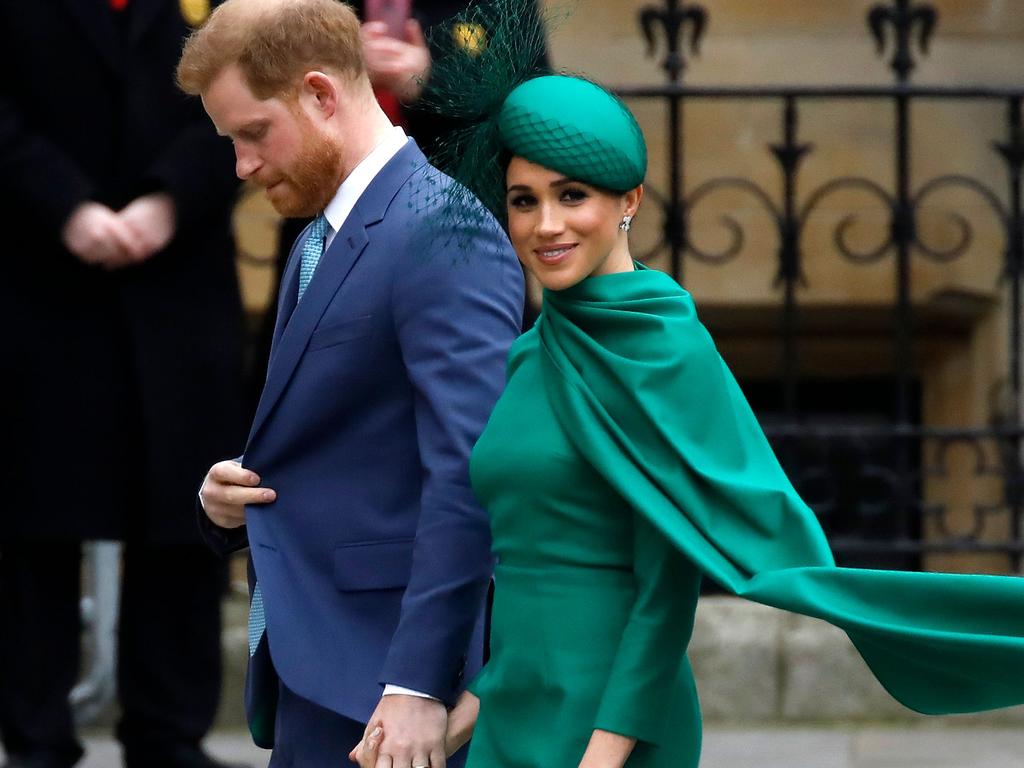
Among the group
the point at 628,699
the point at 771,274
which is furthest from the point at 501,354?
the point at 771,274

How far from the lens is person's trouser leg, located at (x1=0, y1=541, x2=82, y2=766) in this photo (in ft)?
15.8

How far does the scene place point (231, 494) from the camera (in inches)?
126

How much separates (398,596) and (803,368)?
4.24m

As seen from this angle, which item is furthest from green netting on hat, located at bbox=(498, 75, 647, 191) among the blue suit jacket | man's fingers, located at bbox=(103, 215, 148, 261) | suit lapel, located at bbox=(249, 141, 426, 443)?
man's fingers, located at bbox=(103, 215, 148, 261)

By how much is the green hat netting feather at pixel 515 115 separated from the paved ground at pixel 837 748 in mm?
2743

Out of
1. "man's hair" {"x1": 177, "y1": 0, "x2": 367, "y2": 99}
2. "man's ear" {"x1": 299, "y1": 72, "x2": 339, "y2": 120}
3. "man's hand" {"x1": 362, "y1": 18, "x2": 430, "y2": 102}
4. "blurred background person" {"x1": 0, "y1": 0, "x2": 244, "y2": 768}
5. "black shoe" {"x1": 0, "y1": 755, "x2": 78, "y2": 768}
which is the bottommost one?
"black shoe" {"x1": 0, "y1": 755, "x2": 78, "y2": 768}

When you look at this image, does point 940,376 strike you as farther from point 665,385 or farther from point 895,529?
point 665,385

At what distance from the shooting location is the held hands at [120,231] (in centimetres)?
468

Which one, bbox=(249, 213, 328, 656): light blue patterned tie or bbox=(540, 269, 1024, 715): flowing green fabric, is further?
bbox=(249, 213, 328, 656): light blue patterned tie

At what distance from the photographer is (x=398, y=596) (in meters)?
3.13

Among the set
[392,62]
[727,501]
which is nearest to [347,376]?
[727,501]

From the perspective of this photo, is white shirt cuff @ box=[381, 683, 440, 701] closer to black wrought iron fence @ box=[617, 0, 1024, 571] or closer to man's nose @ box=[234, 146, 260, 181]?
man's nose @ box=[234, 146, 260, 181]

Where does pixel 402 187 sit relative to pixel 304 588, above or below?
above

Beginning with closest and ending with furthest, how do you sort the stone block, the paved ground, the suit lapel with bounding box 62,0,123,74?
the suit lapel with bounding box 62,0,123,74
the paved ground
the stone block
